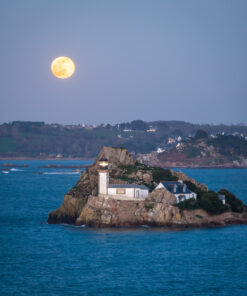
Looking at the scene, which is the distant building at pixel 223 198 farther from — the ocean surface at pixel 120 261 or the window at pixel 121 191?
the window at pixel 121 191

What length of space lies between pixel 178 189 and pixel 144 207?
5160 mm

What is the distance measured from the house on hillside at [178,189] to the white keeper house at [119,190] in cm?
192

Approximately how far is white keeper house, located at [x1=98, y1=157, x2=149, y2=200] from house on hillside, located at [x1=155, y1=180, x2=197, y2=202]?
192cm

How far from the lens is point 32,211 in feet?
286

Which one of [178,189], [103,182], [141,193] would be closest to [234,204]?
[178,189]

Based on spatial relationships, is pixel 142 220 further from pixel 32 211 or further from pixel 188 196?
pixel 32 211

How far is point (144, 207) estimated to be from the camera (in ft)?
222

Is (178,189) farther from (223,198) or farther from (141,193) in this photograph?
(223,198)

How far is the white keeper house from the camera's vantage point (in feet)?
228

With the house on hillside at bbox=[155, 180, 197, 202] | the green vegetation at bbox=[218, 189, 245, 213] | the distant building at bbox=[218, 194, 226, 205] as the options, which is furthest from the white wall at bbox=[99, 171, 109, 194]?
the green vegetation at bbox=[218, 189, 245, 213]

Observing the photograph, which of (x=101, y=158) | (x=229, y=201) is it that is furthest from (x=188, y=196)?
(x=101, y=158)

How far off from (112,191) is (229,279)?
23.3m

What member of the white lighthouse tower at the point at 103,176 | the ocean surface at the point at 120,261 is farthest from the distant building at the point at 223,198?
the white lighthouse tower at the point at 103,176

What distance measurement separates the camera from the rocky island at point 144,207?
67.2 metres
